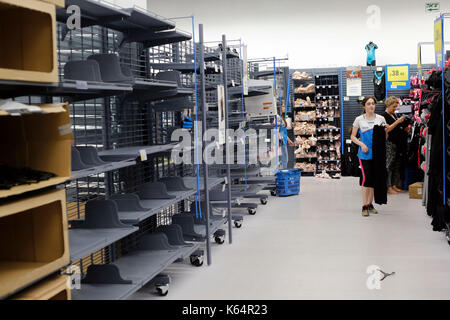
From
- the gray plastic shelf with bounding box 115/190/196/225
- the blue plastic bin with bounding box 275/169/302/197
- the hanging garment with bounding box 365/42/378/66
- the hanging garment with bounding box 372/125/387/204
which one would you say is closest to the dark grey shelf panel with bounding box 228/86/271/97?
the blue plastic bin with bounding box 275/169/302/197

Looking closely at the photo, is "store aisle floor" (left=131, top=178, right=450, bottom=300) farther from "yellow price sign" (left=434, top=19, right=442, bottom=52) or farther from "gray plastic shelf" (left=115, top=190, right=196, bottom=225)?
"yellow price sign" (left=434, top=19, right=442, bottom=52)

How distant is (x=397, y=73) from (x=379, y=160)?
5837 mm

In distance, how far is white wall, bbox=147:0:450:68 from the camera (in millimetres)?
12805

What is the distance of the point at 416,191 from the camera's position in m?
8.68

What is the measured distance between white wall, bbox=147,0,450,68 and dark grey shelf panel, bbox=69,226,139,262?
34.9 feet

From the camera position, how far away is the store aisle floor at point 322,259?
4.23 m

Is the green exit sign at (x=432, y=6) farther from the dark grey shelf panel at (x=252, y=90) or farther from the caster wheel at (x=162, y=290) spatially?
the caster wheel at (x=162, y=290)

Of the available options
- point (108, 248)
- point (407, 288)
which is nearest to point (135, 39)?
point (108, 248)

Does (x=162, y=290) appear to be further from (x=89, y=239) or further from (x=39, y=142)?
(x=39, y=142)

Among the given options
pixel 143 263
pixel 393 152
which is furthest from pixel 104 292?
pixel 393 152

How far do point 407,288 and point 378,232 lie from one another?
2.11 meters

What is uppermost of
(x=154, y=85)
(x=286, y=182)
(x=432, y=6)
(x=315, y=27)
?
(x=432, y=6)
